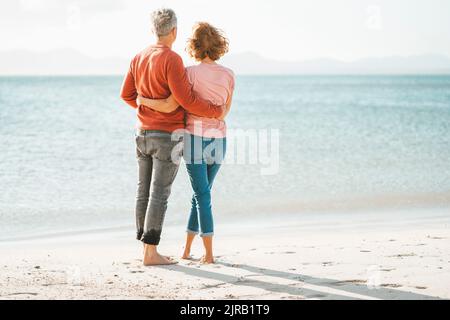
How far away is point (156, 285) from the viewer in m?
4.24

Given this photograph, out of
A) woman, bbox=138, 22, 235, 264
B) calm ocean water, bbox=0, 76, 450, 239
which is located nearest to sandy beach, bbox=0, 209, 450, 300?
woman, bbox=138, 22, 235, 264

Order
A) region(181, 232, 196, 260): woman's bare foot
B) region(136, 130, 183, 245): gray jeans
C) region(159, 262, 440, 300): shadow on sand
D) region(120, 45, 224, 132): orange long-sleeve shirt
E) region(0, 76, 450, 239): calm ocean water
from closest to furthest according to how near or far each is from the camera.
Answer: region(159, 262, 440, 300): shadow on sand → region(120, 45, 224, 132): orange long-sleeve shirt → region(136, 130, 183, 245): gray jeans → region(181, 232, 196, 260): woman's bare foot → region(0, 76, 450, 239): calm ocean water

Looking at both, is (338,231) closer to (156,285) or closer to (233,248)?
(233,248)

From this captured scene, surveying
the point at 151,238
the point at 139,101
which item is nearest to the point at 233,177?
the point at 151,238

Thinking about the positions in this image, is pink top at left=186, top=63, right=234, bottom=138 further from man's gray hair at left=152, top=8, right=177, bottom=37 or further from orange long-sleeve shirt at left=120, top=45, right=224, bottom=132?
man's gray hair at left=152, top=8, right=177, bottom=37

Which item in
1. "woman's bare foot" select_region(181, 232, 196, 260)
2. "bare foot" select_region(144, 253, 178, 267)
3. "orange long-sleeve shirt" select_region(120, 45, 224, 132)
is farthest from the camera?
"woman's bare foot" select_region(181, 232, 196, 260)

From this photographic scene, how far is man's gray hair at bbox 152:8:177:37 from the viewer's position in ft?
14.6

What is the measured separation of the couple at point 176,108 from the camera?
4422mm

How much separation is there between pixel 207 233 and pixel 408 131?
696 inches

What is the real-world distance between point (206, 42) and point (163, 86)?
0.42 m

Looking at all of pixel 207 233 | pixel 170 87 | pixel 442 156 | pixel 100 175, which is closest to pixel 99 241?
pixel 207 233

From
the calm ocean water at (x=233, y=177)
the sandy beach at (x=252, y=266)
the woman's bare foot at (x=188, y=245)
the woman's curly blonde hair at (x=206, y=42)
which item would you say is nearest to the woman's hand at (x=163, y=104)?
the woman's curly blonde hair at (x=206, y=42)

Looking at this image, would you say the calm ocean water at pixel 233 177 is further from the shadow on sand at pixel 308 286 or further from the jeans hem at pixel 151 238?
the shadow on sand at pixel 308 286

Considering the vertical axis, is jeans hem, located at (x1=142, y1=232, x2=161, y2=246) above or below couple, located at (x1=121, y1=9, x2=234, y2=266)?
below
